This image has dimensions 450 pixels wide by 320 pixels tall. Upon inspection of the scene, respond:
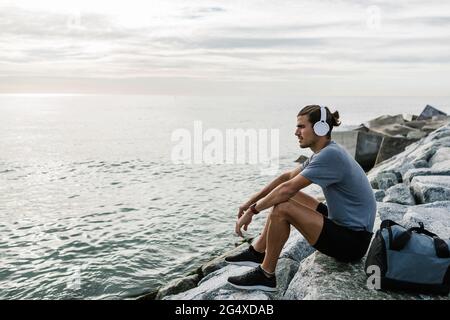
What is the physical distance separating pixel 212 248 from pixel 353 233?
8.35 m

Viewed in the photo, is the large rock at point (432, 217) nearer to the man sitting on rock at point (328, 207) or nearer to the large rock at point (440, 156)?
the man sitting on rock at point (328, 207)

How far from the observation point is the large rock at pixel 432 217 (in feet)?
22.9

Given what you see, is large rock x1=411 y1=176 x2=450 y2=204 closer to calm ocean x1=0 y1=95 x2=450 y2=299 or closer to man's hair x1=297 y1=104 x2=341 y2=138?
man's hair x1=297 y1=104 x2=341 y2=138

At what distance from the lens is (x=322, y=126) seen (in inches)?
223

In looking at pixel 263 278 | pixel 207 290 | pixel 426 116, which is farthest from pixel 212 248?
pixel 426 116

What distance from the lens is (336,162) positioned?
17.9 ft

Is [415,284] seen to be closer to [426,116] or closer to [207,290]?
[207,290]

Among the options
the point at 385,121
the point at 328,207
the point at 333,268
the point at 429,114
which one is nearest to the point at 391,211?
the point at 328,207

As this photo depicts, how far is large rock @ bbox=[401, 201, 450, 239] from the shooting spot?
6992 millimetres

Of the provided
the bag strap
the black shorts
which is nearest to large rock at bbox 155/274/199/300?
the black shorts

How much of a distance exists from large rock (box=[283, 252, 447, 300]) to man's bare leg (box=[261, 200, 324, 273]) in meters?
0.44

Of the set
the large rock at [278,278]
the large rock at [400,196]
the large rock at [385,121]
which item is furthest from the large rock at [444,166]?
the large rock at [385,121]

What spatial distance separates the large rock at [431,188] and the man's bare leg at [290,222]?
490cm
